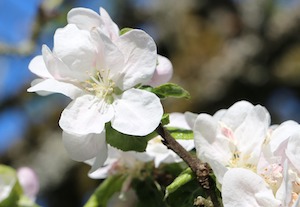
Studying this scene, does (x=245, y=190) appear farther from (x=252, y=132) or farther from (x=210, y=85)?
(x=210, y=85)

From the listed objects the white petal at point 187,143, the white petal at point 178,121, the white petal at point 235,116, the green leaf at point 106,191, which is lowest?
the green leaf at point 106,191

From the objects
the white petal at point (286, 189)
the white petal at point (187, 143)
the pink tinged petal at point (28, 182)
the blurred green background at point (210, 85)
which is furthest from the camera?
the blurred green background at point (210, 85)

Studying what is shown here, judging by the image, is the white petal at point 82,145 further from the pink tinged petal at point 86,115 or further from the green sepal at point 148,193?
the green sepal at point 148,193

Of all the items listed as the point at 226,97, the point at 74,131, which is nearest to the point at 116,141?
the point at 74,131

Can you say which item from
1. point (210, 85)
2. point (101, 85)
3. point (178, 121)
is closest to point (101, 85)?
point (101, 85)

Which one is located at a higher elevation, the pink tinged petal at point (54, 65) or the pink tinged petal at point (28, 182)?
the pink tinged petal at point (54, 65)

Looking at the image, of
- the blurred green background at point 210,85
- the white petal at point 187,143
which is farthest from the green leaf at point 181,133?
the blurred green background at point 210,85

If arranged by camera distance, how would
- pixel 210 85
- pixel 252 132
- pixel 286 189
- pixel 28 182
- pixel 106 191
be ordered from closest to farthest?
1. pixel 286 189
2. pixel 252 132
3. pixel 106 191
4. pixel 28 182
5. pixel 210 85

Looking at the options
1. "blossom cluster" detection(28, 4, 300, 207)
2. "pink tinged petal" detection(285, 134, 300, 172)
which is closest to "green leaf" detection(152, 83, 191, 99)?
"blossom cluster" detection(28, 4, 300, 207)

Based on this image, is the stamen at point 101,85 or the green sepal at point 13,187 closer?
the stamen at point 101,85
